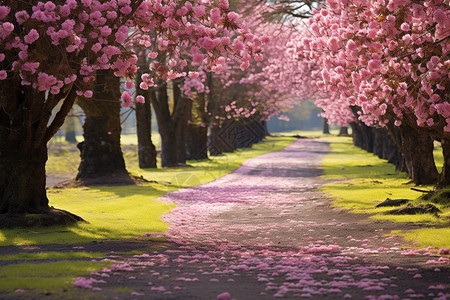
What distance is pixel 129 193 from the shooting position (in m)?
22.5

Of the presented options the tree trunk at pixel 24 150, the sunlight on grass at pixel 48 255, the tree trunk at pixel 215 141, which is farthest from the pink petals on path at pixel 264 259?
the tree trunk at pixel 215 141

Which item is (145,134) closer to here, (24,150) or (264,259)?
(24,150)

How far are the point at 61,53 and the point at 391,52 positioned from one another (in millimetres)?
6745

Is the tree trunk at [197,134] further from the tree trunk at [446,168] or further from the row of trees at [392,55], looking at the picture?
the tree trunk at [446,168]

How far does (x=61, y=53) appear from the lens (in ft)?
34.7

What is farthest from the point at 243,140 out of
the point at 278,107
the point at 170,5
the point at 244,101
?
the point at 170,5

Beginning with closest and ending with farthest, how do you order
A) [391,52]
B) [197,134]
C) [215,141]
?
[391,52]
[197,134]
[215,141]

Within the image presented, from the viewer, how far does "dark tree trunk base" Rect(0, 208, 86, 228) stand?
1259 cm

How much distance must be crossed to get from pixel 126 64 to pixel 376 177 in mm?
19772

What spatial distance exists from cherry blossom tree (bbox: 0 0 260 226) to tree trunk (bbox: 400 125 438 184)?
36.6 ft

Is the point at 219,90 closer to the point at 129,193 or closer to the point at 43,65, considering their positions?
the point at 129,193

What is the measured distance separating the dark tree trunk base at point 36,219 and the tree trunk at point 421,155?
13.5 m

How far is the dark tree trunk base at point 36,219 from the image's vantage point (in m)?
12.6

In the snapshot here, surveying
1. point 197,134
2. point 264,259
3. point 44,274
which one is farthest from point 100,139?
point 197,134
